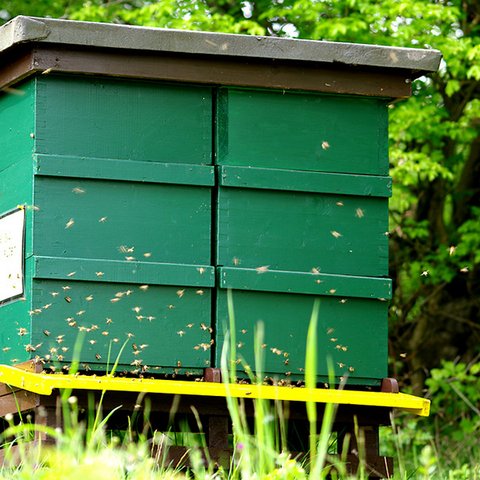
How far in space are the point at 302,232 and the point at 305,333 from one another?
1.83ft

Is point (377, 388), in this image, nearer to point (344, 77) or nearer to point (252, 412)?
point (252, 412)

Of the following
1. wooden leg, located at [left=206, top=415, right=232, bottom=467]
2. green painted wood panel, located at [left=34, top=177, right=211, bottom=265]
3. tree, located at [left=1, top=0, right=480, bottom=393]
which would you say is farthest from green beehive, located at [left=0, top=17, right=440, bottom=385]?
tree, located at [left=1, top=0, right=480, bottom=393]

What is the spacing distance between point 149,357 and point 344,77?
75.8 inches

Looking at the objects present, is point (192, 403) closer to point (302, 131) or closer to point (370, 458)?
point (370, 458)

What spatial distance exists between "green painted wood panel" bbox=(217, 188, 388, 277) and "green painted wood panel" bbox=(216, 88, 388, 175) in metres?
0.19

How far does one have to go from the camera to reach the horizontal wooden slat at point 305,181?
18.6ft

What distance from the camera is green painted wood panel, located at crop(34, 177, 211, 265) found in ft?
17.9

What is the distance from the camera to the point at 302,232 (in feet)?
19.0

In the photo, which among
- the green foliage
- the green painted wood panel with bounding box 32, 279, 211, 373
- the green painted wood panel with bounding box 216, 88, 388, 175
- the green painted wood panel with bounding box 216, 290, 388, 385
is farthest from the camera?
the green foliage

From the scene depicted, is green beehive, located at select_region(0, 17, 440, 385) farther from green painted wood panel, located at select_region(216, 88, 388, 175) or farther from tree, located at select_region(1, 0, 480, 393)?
tree, located at select_region(1, 0, 480, 393)

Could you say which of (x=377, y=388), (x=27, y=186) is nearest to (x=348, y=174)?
(x=377, y=388)

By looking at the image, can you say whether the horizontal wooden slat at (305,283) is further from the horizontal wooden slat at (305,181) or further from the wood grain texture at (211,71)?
the wood grain texture at (211,71)

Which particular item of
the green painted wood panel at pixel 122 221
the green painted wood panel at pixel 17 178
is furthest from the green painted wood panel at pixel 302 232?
the green painted wood panel at pixel 17 178

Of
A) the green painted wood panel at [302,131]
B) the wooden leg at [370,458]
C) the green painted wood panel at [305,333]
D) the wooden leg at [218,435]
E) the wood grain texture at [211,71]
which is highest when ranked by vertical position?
the wood grain texture at [211,71]
